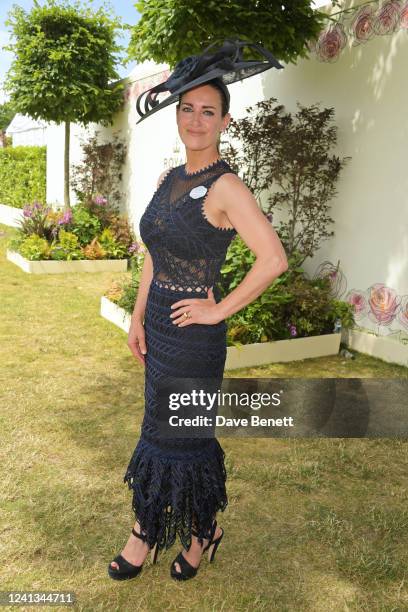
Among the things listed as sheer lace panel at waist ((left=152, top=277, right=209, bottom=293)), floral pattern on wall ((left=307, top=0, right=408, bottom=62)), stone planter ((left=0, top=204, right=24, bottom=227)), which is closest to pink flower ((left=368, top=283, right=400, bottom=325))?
floral pattern on wall ((left=307, top=0, right=408, bottom=62))

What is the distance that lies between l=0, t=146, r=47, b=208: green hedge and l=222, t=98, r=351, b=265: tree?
36.4ft

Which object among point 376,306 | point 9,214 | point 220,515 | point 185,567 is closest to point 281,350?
point 376,306

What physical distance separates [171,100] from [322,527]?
8.11 feet

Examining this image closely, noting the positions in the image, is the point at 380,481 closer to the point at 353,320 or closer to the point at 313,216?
the point at 353,320

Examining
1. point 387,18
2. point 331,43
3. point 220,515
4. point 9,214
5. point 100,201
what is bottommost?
point 220,515

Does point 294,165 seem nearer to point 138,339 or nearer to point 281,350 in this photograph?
point 281,350

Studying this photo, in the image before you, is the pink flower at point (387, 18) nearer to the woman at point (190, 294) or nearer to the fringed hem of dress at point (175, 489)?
the woman at point (190, 294)

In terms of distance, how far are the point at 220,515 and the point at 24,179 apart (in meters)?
17.3

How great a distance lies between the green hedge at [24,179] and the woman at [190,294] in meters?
16.1

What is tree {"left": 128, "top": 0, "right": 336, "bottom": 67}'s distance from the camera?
586 cm

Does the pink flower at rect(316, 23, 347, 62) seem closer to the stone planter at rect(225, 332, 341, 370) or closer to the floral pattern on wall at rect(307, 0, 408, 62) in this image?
the floral pattern on wall at rect(307, 0, 408, 62)

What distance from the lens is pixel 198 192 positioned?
2377mm

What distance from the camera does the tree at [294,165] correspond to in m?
7.12

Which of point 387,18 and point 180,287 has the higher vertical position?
point 387,18
